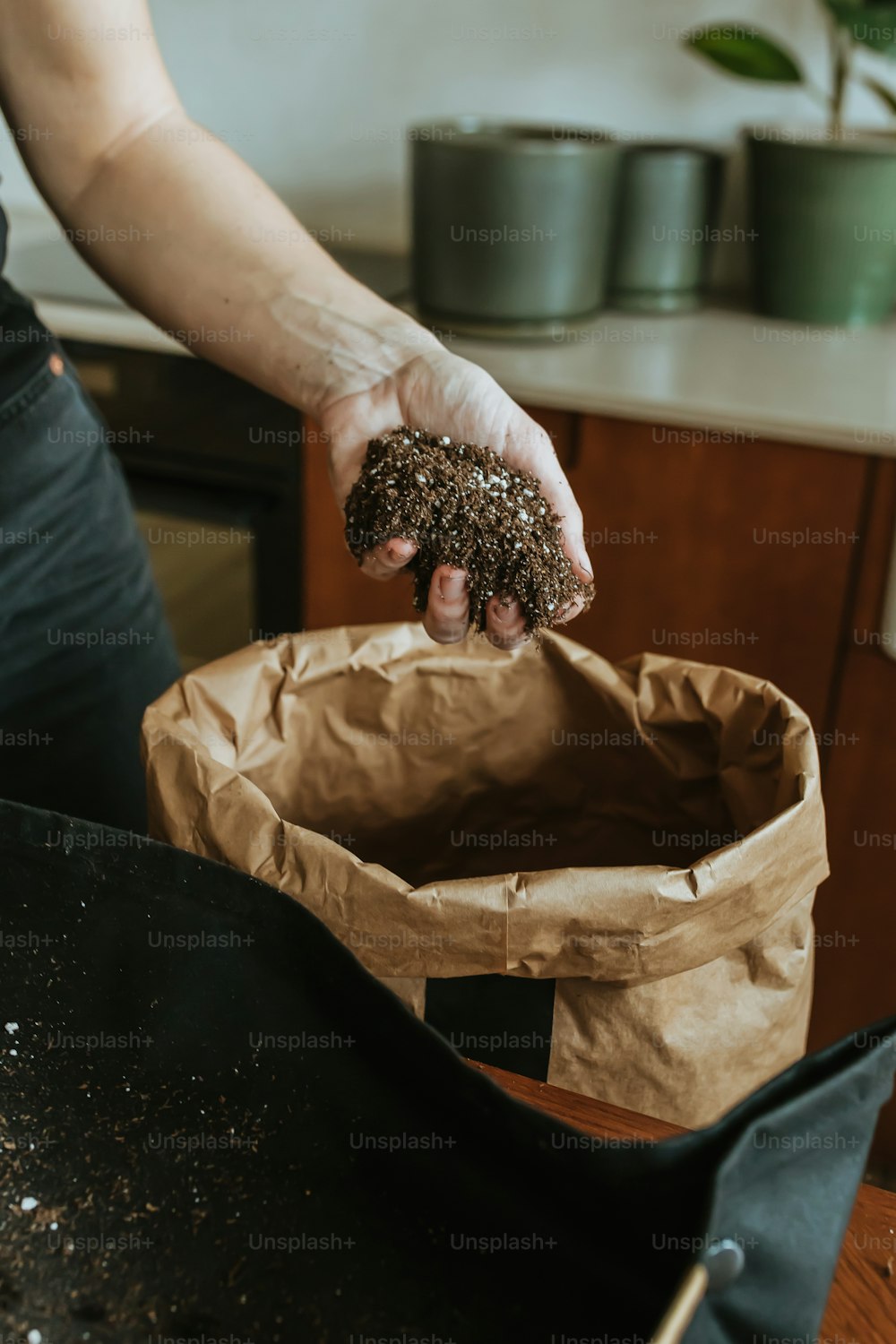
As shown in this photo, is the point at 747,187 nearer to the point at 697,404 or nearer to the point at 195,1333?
the point at 697,404

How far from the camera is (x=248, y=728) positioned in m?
0.73

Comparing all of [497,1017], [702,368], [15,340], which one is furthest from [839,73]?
[497,1017]

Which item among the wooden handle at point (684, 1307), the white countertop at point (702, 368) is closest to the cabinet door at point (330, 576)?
the white countertop at point (702, 368)

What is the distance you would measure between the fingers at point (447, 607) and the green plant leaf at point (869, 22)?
3.66 ft

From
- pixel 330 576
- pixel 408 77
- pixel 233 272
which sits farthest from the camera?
pixel 408 77

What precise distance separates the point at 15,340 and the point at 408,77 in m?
1.22

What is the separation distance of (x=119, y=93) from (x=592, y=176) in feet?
2.59

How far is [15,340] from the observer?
0.90 meters

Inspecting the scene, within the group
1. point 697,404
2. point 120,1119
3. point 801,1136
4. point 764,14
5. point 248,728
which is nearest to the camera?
point 801,1136

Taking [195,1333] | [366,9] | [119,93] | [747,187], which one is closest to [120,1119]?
[195,1333]

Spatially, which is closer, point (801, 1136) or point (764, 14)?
point (801, 1136)

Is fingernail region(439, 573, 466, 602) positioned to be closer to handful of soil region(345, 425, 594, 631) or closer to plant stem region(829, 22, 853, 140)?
handful of soil region(345, 425, 594, 631)

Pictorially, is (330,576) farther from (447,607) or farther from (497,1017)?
(497,1017)

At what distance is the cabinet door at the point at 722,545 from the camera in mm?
1338
